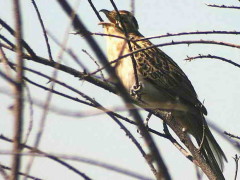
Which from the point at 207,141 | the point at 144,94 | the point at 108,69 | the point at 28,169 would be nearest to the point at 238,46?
the point at 28,169

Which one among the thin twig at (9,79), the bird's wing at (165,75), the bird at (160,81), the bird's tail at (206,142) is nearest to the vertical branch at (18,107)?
the thin twig at (9,79)

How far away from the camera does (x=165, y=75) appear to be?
303 inches

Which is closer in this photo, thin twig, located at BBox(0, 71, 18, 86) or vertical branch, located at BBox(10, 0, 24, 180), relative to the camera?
vertical branch, located at BBox(10, 0, 24, 180)

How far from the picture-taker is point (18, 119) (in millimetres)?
1493

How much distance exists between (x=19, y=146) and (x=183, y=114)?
17.8 ft

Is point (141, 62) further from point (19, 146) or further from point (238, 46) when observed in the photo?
point (19, 146)

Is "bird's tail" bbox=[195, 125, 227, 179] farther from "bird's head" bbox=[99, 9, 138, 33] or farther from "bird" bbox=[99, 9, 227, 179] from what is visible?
"bird's head" bbox=[99, 9, 138, 33]

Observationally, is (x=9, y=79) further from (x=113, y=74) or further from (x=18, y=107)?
(x=113, y=74)

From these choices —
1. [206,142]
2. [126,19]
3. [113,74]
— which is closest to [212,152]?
[206,142]

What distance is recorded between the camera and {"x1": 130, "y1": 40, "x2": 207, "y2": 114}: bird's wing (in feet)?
24.6

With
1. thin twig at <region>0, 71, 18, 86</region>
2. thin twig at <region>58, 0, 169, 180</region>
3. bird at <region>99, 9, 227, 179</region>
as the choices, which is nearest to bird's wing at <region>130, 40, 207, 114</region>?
bird at <region>99, 9, 227, 179</region>

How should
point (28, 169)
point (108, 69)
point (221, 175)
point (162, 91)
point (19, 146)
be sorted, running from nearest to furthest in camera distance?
point (108, 69)
point (19, 146)
point (28, 169)
point (221, 175)
point (162, 91)

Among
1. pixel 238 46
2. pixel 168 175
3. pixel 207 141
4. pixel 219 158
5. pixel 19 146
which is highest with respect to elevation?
pixel 207 141

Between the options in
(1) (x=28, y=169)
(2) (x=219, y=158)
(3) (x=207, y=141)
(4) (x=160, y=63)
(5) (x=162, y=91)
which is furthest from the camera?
(4) (x=160, y=63)
